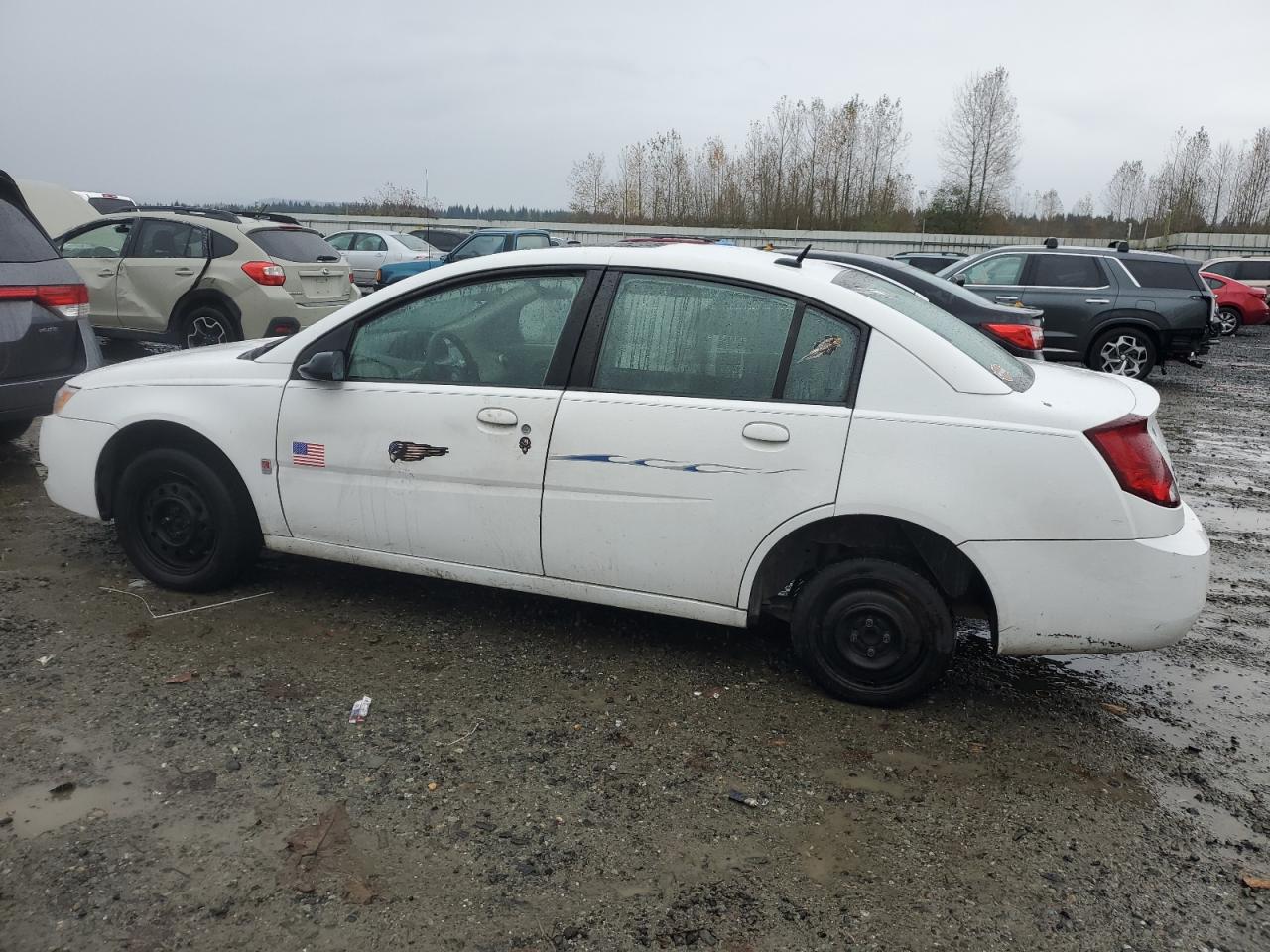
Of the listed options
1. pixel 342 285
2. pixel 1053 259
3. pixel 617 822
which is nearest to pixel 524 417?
pixel 617 822

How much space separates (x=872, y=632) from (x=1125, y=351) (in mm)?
11568

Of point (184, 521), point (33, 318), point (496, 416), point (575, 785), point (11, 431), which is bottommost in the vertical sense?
point (575, 785)

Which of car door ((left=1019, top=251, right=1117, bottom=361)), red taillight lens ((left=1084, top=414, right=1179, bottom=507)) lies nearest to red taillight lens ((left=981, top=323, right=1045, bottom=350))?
car door ((left=1019, top=251, right=1117, bottom=361))

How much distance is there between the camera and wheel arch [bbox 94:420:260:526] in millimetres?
4297

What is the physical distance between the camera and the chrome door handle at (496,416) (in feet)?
12.4

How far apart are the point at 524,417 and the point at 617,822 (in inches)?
63.0

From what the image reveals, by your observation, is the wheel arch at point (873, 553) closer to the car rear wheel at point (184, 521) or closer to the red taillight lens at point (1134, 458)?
the red taillight lens at point (1134, 458)

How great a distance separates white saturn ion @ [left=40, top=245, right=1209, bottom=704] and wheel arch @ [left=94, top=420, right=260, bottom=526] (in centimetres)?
1

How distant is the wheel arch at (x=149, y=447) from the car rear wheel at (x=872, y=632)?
2508mm

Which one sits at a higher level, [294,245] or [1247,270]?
[294,245]

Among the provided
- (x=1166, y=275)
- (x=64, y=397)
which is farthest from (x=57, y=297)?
(x=1166, y=275)

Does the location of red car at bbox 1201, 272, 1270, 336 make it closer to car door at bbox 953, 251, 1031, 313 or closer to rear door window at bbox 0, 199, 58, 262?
car door at bbox 953, 251, 1031, 313

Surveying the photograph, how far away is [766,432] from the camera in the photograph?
347 cm

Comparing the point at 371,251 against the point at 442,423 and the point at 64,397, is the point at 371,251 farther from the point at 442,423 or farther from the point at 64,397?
the point at 442,423
